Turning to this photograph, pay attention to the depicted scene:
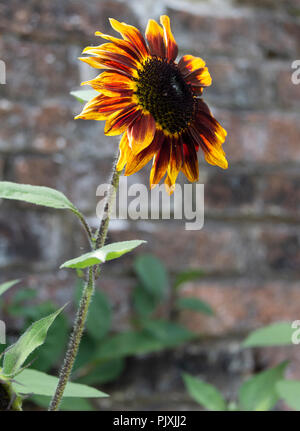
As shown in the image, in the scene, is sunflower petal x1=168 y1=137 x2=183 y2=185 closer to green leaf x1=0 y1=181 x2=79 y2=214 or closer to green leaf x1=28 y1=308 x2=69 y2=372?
green leaf x1=0 y1=181 x2=79 y2=214

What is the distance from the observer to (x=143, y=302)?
0.59 m

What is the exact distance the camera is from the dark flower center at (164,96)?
10.8 inches

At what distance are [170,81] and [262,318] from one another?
428mm

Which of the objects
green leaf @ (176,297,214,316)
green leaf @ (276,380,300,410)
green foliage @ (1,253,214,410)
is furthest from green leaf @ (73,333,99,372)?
green leaf @ (276,380,300,410)

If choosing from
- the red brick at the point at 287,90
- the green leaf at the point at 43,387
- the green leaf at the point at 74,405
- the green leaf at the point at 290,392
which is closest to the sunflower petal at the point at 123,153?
the green leaf at the point at 43,387

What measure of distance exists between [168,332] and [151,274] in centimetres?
7

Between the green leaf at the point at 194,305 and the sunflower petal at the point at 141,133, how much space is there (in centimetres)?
37

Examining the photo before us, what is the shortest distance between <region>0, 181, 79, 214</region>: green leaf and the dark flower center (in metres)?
0.07

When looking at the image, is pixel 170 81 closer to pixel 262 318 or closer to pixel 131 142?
pixel 131 142

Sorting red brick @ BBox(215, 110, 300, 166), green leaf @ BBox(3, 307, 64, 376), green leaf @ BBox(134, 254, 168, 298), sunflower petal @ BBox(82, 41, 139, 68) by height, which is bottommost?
green leaf @ BBox(3, 307, 64, 376)

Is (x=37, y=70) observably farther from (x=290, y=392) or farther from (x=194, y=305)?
(x=290, y=392)

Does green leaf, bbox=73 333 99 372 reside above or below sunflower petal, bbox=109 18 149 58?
below

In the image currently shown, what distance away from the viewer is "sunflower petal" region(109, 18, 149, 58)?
27 cm

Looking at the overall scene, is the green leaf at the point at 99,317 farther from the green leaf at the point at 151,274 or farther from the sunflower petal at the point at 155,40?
the sunflower petal at the point at 155,40
